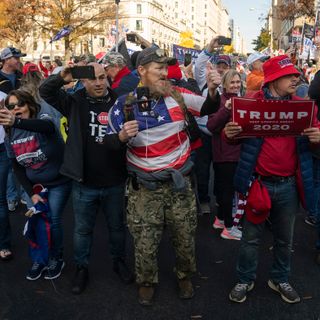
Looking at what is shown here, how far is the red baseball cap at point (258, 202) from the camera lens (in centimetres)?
313

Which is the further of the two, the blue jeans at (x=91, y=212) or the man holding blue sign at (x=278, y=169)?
the blue jeans at (x=91, y=212)

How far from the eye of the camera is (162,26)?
98500 millimetres

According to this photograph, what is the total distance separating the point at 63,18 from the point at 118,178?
108 feet

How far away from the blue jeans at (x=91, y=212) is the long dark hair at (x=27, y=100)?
2.55 feet

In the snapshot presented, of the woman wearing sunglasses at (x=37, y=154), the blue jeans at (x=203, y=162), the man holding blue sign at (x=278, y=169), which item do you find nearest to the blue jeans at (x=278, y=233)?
the man holding blue sign at (x=278, y=169)

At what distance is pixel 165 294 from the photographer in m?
3.62

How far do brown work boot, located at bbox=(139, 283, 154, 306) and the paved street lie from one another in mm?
55

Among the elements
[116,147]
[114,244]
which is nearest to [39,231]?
[114,244]

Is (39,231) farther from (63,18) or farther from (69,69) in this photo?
(63,18)

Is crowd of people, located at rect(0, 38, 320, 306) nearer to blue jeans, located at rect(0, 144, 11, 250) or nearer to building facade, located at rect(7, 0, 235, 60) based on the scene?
blue jeans, located at rect(0, 144, 11, 250)

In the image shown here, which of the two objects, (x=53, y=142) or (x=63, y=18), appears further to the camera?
(x=63, y=18)

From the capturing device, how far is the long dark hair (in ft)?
11.9

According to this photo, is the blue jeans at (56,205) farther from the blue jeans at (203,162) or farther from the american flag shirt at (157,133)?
the blue jeans at (203,162)

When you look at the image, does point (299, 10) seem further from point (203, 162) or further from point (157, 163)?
point (157, 163)
